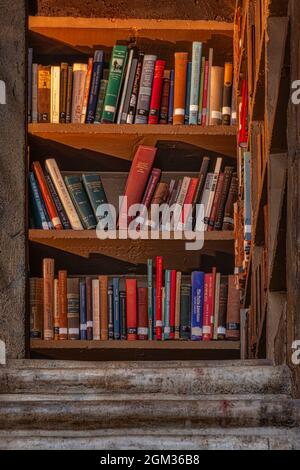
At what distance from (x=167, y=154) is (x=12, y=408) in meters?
2.37

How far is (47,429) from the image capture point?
5.29 ft

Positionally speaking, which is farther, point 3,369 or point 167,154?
point 167,154

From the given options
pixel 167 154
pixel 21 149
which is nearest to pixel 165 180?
pixel 167 154

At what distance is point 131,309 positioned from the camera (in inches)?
152

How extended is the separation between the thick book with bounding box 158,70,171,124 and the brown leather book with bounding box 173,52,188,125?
0.03m

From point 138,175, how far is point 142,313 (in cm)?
51

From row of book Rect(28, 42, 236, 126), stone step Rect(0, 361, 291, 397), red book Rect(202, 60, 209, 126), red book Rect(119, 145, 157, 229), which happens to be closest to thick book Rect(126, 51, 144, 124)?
row of book Rect(28, 42, 236, 126)

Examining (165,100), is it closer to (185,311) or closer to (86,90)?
(86,90)

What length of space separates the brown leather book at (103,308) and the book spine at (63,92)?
0.61 m

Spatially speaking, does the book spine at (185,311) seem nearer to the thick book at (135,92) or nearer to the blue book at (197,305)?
the blue book at (197,305)

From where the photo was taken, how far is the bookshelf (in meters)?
3.75

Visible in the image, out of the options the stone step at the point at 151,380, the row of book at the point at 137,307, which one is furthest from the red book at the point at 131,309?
the stone step at the point at 151,380

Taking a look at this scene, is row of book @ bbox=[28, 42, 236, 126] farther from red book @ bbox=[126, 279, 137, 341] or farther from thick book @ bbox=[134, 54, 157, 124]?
red book @ bbox=[126, 279, 137, 341]

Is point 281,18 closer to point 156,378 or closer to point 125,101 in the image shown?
point 156,378
